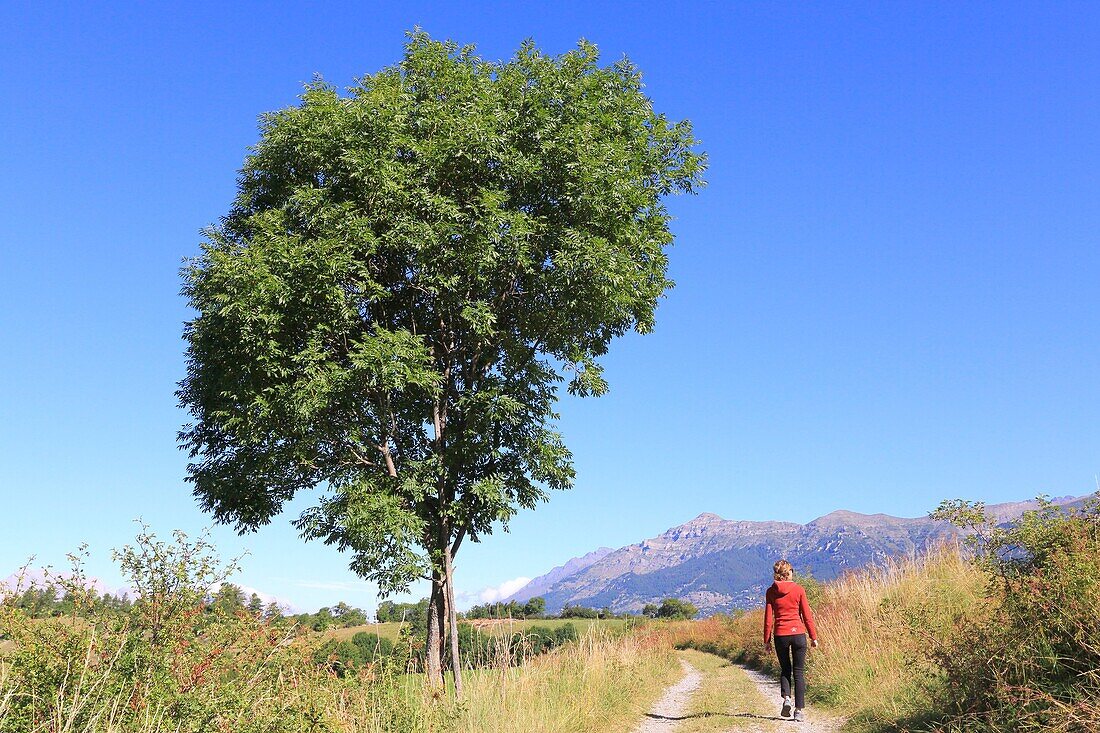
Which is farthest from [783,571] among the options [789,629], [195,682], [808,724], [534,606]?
[534,606]

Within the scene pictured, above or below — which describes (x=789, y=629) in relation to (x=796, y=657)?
above

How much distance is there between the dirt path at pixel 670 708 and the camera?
12188 mm

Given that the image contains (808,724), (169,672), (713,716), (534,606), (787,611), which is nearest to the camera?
(169,672)

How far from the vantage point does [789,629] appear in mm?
11922

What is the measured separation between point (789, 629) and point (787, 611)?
0.29m

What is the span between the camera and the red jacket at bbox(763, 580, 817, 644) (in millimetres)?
11922

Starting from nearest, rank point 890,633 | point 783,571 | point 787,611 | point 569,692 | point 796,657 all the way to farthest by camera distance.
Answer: point 796,657, point 787,611, point 569,692, point 783,571, point 890,633

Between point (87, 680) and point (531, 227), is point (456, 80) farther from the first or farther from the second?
point (87, 680)

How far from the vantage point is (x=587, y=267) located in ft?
48.5

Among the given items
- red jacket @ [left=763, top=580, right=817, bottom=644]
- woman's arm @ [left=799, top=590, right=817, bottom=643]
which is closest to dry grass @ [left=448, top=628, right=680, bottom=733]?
red jacket @ [left=763, top=580, right=817, bottom=644]

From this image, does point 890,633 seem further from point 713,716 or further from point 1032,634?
point 1032,634

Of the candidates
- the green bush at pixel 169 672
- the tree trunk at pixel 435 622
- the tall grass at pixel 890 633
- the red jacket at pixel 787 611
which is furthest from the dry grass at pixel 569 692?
the tall grass at pixel 890 633

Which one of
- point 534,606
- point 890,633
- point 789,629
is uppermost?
point 789,629

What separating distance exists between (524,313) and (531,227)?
87.4 inches
